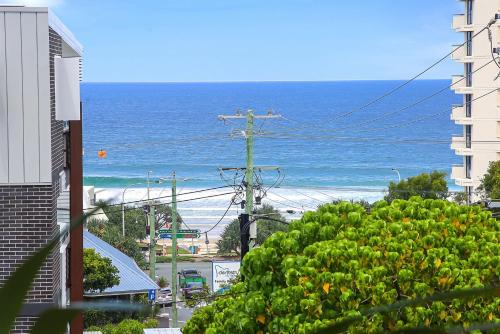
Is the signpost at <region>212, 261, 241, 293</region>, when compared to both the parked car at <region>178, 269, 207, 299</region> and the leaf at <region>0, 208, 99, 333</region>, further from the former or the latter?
the leaf at <region>0, 208, 99, 333</region>

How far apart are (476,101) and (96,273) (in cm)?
2801

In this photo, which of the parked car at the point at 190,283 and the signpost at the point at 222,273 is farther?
the parked car at the point at 190,283

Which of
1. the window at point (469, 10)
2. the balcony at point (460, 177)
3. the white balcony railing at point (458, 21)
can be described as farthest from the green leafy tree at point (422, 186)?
the window at point (469, 10)

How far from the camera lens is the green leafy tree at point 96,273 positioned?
36.2 metres

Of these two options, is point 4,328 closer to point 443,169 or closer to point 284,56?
point 443,169

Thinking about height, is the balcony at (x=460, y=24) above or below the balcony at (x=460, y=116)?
above

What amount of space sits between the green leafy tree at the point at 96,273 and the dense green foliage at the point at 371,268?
78.5 ft

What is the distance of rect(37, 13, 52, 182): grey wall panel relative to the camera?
1312cm

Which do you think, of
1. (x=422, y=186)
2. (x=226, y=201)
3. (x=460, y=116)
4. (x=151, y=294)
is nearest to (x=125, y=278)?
(x=151, y=294)

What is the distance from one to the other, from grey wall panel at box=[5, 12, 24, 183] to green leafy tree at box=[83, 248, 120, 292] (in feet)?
75.3

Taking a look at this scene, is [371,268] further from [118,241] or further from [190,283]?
[118,241]

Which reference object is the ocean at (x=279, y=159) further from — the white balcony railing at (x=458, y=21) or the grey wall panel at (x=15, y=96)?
the grey wall panel at (x=15, y=96)

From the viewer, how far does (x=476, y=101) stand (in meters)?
57.6

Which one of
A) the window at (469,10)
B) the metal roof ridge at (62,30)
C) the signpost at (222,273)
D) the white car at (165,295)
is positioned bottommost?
the white car at (165,295)
